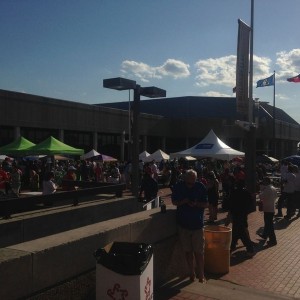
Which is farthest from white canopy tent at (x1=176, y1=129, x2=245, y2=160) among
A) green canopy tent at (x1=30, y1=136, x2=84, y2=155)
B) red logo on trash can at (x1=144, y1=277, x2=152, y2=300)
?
red logo on trash can at (x1=144, y1=277, x2=152, y2=300)

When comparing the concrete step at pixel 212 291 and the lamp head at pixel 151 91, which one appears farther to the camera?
the lamp head at pixel 151 91

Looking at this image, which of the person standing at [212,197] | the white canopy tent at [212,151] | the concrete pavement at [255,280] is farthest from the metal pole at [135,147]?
the white canopy tent at [212,151]

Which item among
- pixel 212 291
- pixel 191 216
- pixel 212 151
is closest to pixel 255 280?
pixel 212 291

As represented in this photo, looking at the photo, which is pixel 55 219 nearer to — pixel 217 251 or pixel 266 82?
pixel 217 251

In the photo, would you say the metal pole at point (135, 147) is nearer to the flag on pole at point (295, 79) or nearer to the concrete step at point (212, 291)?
the concrete step at point (212, 291)

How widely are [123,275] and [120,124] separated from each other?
1850 inches

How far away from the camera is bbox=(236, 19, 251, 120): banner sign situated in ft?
46.3

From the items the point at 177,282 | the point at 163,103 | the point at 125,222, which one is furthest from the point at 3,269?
the point at 163,103

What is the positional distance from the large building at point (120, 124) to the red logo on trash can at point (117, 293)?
718 inches

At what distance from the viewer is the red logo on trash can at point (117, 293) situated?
4.29 metres

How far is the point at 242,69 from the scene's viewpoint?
1415cm

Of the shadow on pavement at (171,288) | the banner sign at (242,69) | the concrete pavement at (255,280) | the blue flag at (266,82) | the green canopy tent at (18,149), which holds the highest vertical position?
the blue flag at (266,82)

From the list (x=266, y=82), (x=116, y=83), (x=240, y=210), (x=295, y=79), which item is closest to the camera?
(x=240, y=210)

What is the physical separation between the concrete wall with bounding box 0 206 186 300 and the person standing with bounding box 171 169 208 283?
24 cm
